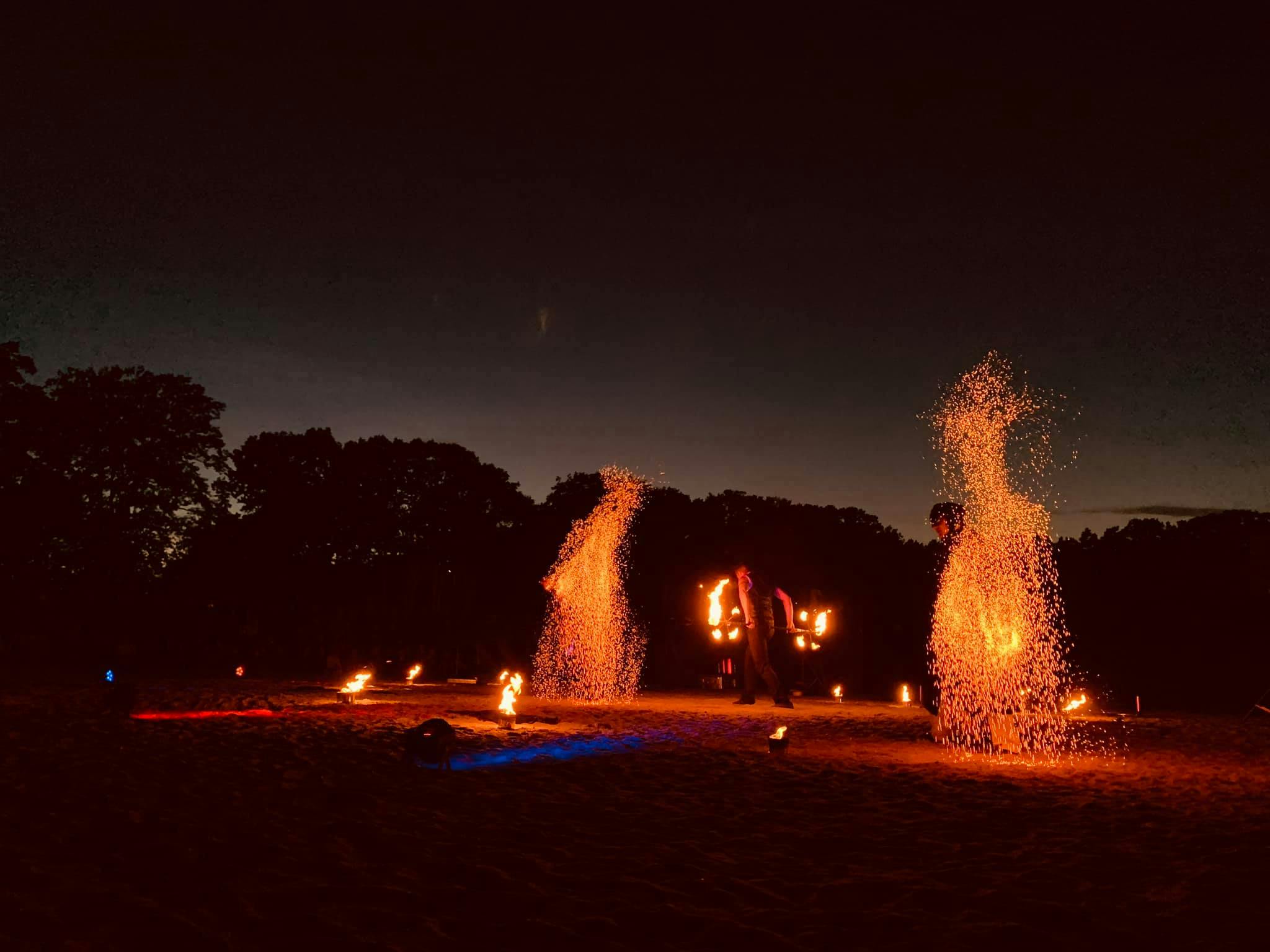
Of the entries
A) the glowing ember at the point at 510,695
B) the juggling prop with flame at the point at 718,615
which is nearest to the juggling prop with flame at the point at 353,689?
the glowing ember at the point at 510,695

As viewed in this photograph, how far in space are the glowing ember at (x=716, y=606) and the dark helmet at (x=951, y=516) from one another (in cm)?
894

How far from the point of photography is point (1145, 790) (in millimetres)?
8812

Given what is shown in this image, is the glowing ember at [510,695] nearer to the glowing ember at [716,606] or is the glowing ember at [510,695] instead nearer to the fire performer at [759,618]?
the glowing ember at [716,606]

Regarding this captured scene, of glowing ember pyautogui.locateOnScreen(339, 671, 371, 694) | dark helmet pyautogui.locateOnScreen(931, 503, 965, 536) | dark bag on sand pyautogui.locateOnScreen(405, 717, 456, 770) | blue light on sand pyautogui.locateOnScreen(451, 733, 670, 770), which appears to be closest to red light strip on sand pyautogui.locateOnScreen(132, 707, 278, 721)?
glowing ember pyautogui.locateOnScreen(339, 671, 371, 694)

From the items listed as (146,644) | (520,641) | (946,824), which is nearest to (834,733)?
(946,824)

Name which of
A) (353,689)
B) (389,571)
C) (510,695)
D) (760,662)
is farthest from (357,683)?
(389,571)

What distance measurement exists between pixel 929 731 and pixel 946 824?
7414 millimetres

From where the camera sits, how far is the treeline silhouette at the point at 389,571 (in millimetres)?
26641

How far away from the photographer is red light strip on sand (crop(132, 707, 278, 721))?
13.0 m

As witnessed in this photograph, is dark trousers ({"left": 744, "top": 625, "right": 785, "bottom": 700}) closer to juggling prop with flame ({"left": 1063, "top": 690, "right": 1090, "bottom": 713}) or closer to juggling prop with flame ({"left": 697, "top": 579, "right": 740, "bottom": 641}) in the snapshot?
juggling prop with flame ({"left": 697, "top": 579, "right": 740, "bottom": 641})

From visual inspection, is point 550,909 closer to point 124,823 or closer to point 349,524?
point 124,823

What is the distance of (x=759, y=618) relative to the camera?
1967 cm

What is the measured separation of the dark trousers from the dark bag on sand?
11.1 meters

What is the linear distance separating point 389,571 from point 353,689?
19227mm
